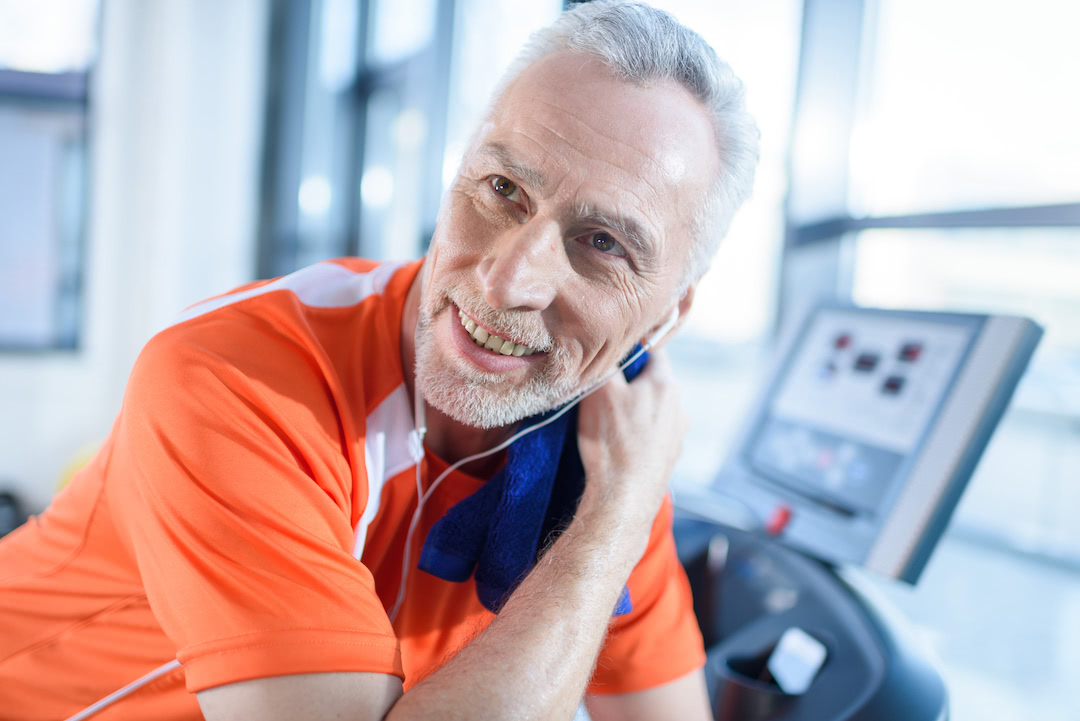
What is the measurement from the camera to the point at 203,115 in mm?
3449

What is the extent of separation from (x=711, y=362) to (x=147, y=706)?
6.55ft

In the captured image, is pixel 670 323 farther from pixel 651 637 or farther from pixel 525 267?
pixel 651 637

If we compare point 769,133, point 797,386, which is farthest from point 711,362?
point 797,386

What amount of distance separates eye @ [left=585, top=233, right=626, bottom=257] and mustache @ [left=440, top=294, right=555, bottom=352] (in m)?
0.13

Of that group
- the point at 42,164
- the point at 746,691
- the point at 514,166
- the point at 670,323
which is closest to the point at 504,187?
the point at 514,166

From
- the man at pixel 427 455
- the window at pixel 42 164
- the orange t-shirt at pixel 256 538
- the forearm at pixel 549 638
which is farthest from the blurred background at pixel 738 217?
the forearm at pixel 549 638

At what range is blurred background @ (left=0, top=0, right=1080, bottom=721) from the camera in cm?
140

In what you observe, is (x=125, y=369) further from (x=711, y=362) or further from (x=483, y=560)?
(x=483, y=560)

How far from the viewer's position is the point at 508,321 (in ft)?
3.17

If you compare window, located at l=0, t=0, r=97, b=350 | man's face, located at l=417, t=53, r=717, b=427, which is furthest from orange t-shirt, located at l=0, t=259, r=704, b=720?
window, located at l=0, t=0, r=97, b=350

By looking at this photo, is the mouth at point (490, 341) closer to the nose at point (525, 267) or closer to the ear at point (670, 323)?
the nose at point (525, 267)

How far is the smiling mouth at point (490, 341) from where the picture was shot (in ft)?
3.26

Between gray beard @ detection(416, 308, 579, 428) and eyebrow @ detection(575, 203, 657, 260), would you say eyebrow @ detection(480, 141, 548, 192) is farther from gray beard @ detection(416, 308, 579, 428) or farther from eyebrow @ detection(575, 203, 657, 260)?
gray beard @ detection(416, 308, 579, 428)

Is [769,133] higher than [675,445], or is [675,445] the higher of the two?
[769,133]
